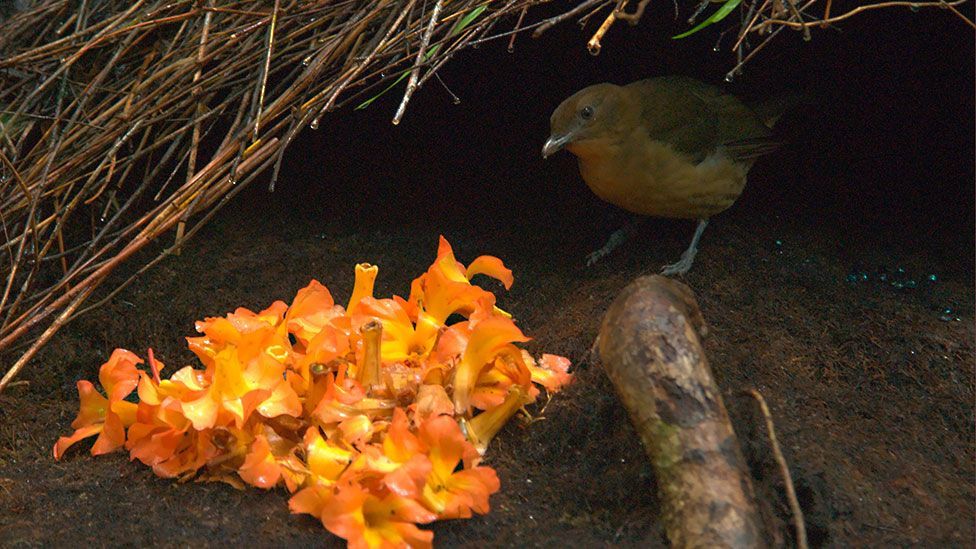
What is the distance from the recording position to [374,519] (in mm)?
1758

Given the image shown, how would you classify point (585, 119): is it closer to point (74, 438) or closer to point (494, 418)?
point (494, 418)

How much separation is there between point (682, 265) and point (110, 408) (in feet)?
5.21

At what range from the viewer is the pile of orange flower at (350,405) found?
5.88ft

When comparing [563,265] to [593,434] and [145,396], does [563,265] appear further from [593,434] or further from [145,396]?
[145,396]

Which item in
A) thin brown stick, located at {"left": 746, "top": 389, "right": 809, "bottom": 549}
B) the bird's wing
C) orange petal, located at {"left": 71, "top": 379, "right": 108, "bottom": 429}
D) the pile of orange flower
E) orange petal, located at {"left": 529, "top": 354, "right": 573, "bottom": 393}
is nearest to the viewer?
thin brown stick, located at {"left": 746, "top": 389, "right": 809, "bottom": 549}

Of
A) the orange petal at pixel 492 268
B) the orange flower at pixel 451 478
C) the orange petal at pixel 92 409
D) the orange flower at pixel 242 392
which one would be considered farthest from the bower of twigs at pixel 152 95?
the orange flower at pixel 451 478

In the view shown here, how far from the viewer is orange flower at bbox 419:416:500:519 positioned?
1813mm

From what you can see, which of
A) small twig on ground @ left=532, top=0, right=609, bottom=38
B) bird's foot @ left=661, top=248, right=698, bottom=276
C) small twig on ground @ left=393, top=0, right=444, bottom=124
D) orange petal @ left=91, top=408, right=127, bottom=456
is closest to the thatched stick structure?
small twig on ground @ left=393, top=0, right=444, bottom=124

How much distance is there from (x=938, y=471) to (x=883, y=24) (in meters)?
1.74

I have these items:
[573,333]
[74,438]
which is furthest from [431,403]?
[74,438]

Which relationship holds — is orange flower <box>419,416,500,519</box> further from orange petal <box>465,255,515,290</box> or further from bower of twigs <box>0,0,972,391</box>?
bower of twigs <box>0,0,972,391</box>

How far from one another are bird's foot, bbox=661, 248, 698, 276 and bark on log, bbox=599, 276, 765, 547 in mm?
715

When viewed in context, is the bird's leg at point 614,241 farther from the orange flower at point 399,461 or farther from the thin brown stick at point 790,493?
the orange flower at point 399,461

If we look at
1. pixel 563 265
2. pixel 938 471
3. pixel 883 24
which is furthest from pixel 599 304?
pixel 883 24
